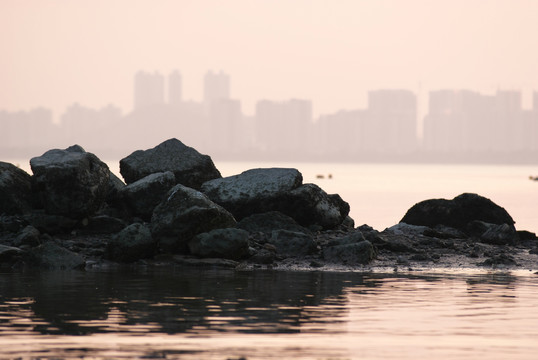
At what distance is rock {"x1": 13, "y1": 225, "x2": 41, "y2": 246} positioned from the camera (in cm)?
2627

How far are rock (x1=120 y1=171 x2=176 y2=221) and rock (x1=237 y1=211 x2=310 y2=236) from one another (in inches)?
102

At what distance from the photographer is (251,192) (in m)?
29.2

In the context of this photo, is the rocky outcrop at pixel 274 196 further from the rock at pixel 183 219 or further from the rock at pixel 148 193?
the rock at pixel 183 219

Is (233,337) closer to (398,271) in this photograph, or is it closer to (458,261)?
(398,271)

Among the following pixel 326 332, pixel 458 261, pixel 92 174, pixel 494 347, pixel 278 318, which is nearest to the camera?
pixel 494 347

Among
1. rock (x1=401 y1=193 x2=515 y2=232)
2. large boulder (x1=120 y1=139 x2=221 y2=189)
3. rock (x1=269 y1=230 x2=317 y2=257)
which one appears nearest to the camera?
rock (x1=269 y1=230 x2=317 y2=257)

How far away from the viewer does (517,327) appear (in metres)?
14.9

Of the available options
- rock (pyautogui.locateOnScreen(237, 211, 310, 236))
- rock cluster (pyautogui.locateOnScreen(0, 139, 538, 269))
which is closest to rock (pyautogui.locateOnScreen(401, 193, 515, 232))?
rock cluster (pyautogui.locateOnScreen(0, 139, 538, 269))

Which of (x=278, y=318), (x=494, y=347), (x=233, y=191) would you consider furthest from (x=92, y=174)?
(x=494, y=347)

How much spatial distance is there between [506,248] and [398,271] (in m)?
5.94

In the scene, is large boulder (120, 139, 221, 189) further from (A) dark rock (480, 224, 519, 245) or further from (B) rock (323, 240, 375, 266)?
(A) dark rock (480, 224, 519, 245)

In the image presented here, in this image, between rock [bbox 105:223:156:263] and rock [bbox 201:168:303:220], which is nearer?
rock [bbox 105:223:156:263]

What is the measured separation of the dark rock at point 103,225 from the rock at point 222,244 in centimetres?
387

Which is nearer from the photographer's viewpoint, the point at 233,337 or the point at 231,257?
the point at 233,337
